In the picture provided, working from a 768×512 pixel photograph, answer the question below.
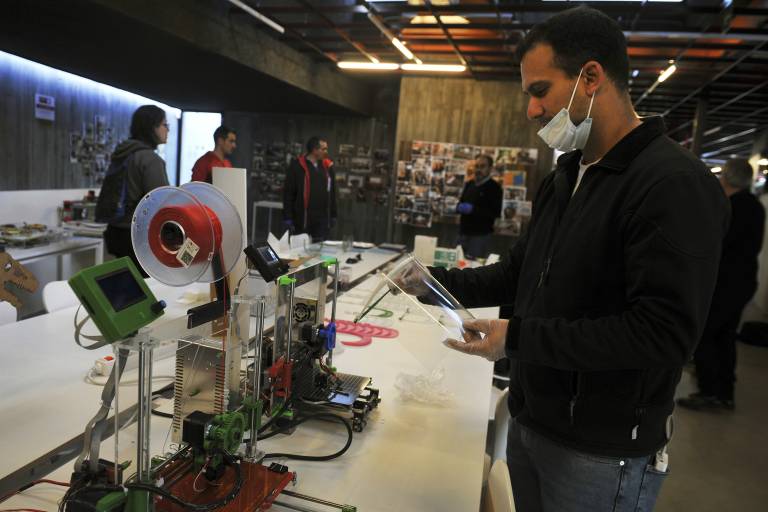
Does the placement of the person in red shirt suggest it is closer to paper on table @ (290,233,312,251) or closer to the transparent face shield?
paper on table @ (290,233,312,251)

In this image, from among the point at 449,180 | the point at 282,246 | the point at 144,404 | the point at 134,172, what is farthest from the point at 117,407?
the point at 449,180

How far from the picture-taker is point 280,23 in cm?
545

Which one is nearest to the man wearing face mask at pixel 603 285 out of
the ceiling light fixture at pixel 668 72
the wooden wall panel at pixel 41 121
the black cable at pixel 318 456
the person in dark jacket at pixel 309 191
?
the black cable at pixel 318 456

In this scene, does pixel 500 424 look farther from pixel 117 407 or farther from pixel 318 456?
pixel 117 407

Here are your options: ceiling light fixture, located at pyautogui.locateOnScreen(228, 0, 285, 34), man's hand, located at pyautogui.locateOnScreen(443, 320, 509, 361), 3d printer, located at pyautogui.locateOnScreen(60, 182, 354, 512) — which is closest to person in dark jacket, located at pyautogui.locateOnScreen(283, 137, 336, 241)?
ceiling light fixture, located at pyautogui.locateOnScreen(228, 0, 285, 34)

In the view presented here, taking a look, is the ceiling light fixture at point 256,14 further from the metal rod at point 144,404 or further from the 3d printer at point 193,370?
the metal rod at point 144,404

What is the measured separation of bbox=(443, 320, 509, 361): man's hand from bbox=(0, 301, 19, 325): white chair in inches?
86.2

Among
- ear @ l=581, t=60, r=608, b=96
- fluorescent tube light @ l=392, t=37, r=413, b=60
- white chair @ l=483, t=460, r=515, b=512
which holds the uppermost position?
fluorescent tube light @ l=392, t=37, r=413, b=60

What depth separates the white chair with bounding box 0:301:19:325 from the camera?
2354 mm

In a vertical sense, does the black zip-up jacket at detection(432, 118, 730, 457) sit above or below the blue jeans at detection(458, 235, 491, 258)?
above

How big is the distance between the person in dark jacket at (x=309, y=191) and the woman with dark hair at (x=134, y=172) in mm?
1970

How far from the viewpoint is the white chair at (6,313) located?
2354 mm

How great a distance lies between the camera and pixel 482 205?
593cm

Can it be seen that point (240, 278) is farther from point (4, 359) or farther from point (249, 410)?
point (4, 359)
